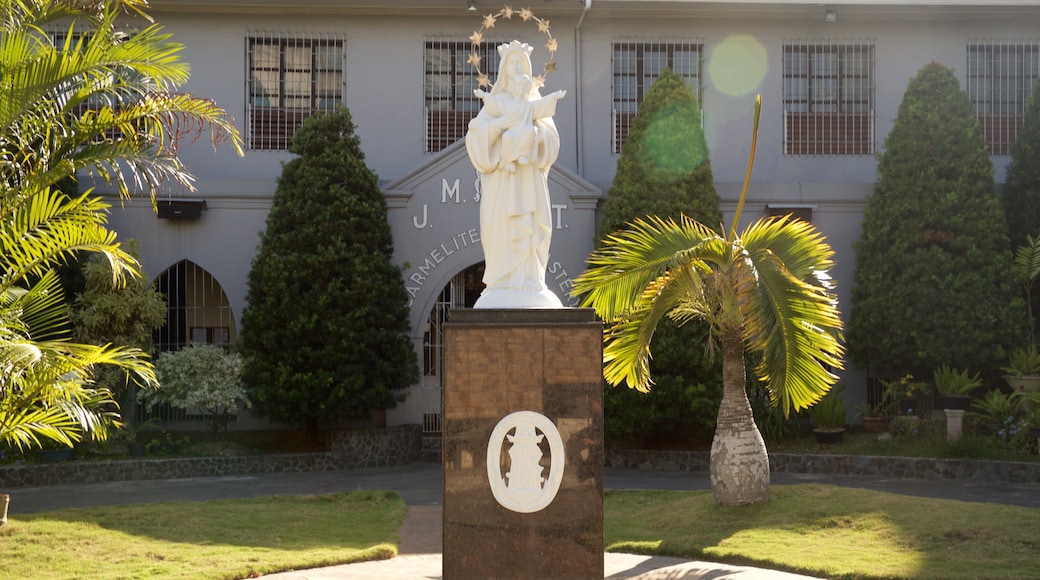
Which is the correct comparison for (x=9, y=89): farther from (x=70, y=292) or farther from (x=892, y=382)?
(x=892, y=382)

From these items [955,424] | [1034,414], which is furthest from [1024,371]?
[1034,414]

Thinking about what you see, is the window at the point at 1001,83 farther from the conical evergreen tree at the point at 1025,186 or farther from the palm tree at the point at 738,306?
the palm tree at the point at 738,306

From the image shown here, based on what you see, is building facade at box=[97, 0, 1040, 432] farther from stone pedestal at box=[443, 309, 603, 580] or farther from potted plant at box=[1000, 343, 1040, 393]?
stone pedestal at box=[443, 309, 603, 580]

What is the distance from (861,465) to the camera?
1599 centimetres

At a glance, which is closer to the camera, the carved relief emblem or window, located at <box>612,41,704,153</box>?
the carved relief emblem

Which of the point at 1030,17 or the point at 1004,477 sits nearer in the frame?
the point at 1004,477

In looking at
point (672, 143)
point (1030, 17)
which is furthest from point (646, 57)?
point (1030, 17)

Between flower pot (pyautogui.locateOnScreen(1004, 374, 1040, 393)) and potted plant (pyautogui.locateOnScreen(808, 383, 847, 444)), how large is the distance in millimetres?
2429

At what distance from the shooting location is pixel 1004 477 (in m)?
15.1

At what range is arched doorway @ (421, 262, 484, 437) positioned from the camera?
62.4 feet

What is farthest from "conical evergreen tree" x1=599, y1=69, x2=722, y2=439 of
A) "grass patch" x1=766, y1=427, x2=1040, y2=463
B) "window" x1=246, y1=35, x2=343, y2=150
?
"window" x1=246, y1=35, x2=343, y2=150

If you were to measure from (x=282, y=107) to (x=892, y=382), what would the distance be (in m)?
11.0

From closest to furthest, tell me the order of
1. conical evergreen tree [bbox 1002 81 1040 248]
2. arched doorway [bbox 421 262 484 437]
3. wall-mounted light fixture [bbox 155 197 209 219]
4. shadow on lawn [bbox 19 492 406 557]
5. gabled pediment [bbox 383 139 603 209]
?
shadow on lawn [bbox 19 492 406 557], conical evergreen tree [bbox 1002 81 1040 248], gabled pediment [bbox 383 139 603 209], wall-mounted light fixture [bbox 155 197 209 219], arched doorway [bbox 421 262 484 437]

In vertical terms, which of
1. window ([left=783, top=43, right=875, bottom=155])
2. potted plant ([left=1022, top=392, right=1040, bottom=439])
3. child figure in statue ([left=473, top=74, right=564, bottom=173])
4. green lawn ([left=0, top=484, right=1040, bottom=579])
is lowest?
green lawn ([left=0, top=484, right=1040, bottom=579])
